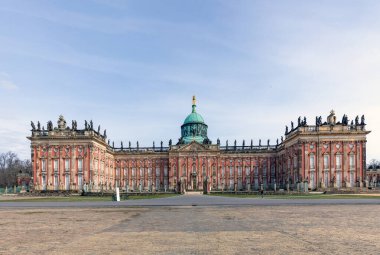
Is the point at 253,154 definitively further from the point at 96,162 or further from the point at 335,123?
the point at 96,162

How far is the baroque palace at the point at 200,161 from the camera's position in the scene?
77.6 metres

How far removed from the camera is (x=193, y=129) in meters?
110

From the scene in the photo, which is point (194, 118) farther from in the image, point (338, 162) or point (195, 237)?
point (195, 237)

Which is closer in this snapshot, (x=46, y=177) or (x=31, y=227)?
(x=31, y=227)

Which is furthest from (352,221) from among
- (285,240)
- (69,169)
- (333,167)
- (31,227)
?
(69,169)

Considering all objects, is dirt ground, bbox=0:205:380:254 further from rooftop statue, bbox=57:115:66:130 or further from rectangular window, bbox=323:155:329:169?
rooftop statue, bbox=57:115:66:130

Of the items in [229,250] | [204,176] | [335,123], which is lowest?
[204,176]

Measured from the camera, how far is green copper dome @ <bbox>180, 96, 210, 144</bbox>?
10862cm

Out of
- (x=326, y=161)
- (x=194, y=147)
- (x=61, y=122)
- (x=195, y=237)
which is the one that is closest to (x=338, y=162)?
(x=326, y=161)

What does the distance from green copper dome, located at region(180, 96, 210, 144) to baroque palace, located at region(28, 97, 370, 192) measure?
1.00 metres

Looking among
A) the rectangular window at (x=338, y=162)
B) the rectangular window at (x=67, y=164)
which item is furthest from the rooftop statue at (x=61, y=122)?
the rectangular window at (x=338, y=162)

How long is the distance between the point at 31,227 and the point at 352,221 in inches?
622

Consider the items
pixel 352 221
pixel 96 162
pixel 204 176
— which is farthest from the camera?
pixel 204 176

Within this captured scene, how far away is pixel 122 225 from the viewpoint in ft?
57.7
